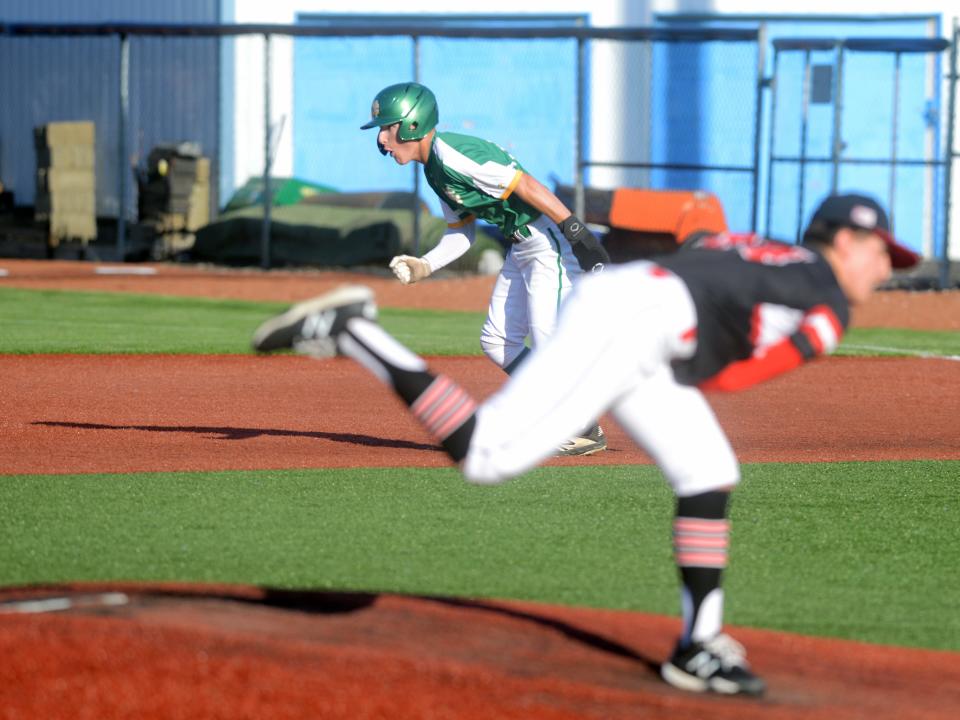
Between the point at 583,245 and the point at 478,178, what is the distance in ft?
2.09

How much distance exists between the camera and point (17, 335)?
1358cm

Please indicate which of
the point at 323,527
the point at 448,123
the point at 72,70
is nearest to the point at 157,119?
the point at 72,70

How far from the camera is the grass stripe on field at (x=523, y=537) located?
5672 millimetres

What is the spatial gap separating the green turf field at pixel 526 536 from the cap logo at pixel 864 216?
4.91ft

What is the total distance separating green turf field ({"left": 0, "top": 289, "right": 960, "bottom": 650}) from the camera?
5.68 metres

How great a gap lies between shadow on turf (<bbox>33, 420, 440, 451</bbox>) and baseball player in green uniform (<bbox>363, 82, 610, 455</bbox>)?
3.01 feet

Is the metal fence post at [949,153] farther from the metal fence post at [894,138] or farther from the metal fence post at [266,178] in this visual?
the metal fence post at [266,178]

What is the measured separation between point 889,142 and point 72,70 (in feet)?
41.4

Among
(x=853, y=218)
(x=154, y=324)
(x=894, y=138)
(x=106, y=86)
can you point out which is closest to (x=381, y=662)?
(x=853, y=218)

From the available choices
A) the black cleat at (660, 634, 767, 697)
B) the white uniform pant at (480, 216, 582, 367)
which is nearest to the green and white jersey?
the white uniform pant at (480, 216, 582, 367)

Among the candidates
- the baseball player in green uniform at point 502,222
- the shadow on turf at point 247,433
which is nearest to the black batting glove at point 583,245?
the baseball player in green uniform at point 502,222

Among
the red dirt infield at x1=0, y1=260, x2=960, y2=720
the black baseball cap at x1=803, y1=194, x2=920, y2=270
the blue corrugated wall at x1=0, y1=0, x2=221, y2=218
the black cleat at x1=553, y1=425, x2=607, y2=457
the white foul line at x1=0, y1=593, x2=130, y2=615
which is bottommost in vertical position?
the black cleat at x1=553, y1=425, x2=607, y2=457

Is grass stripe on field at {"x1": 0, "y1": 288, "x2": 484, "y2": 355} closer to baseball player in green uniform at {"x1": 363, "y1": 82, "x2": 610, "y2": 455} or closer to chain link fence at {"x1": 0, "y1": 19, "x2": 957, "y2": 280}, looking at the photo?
baseball player in green uniform at {"x1": 363, "y1": 82, "x2": 610, "y2": 455}

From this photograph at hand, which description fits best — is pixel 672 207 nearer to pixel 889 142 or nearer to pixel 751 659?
pixel 889 142
